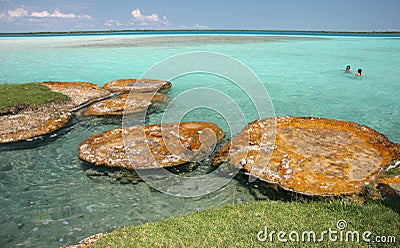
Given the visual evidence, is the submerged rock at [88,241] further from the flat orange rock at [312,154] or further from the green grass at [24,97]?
the green grass at [24,97]

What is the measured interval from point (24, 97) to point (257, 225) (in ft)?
51.4

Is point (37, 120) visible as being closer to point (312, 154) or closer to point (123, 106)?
point (123, 106)

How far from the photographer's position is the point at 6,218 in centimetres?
744

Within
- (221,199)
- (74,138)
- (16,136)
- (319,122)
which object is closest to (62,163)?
(74,138)

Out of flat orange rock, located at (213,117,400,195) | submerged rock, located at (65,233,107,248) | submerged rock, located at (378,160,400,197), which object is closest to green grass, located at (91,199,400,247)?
submerged rock, located at (65,233,107,248)

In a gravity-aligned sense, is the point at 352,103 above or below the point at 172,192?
above

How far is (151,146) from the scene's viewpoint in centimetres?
1045

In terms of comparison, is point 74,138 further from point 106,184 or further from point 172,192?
point 172,192

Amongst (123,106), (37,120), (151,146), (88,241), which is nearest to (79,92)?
(123,106)

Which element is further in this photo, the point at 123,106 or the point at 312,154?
the point at 123,106

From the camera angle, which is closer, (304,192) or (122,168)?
(304,192)

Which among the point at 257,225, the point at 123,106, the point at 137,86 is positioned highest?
the point at 137,86

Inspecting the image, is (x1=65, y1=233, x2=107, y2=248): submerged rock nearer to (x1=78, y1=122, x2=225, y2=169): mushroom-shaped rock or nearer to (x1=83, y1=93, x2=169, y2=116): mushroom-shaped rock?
(x1=78, y1=122, x2=225, y2=169): mushroom-shaped rock

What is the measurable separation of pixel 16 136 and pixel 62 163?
3.52 metres
